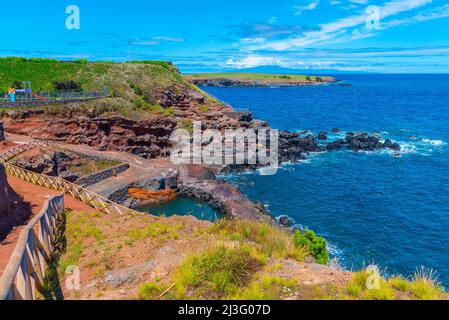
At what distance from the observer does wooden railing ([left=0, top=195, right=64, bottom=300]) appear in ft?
21.5

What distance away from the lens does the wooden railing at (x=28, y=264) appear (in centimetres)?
655

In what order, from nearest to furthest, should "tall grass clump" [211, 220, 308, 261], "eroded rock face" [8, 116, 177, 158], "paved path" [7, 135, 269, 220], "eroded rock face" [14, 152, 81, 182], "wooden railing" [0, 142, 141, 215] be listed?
1. "tall grass clump" [211, 220, 308, 261]
2. "wooden railing" [0, 142, 141, 215]
3. "eroded rock face" [14, 152, 81, 182]
4. "paved path" [7, 135, 269, 220]
5. "eroded rock face" [8, 116, 177, 158]

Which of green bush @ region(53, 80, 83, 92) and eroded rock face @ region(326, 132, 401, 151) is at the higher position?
green bush @ region(53, 80, 83, 92)

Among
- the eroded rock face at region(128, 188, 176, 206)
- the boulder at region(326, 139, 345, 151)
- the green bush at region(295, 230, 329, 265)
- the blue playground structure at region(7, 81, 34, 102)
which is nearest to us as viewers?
the green bush at region(295, 230, 329, 265)

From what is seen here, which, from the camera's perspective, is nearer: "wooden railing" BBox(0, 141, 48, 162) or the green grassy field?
"wooden railing" BBox(0, 141, 48, 162)

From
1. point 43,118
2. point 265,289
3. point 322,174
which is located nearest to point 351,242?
point 322,174

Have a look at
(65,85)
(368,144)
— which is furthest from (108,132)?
(368,144)

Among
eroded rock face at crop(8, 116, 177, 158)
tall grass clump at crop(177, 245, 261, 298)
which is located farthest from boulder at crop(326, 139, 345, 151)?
tall grass clump at crop(177, 245, 261, 298)

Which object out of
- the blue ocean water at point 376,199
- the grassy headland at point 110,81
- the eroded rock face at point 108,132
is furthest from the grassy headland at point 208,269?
the grassy headland at point 110,81

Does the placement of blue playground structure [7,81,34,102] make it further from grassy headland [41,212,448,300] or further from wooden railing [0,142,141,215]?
grassy headland [41,212,448,300]

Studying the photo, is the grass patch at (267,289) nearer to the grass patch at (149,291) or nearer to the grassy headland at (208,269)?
the grassy headland at (208,269)

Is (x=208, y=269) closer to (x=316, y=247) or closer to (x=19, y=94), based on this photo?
(x=316, y=247)

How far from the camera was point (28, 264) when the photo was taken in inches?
321
